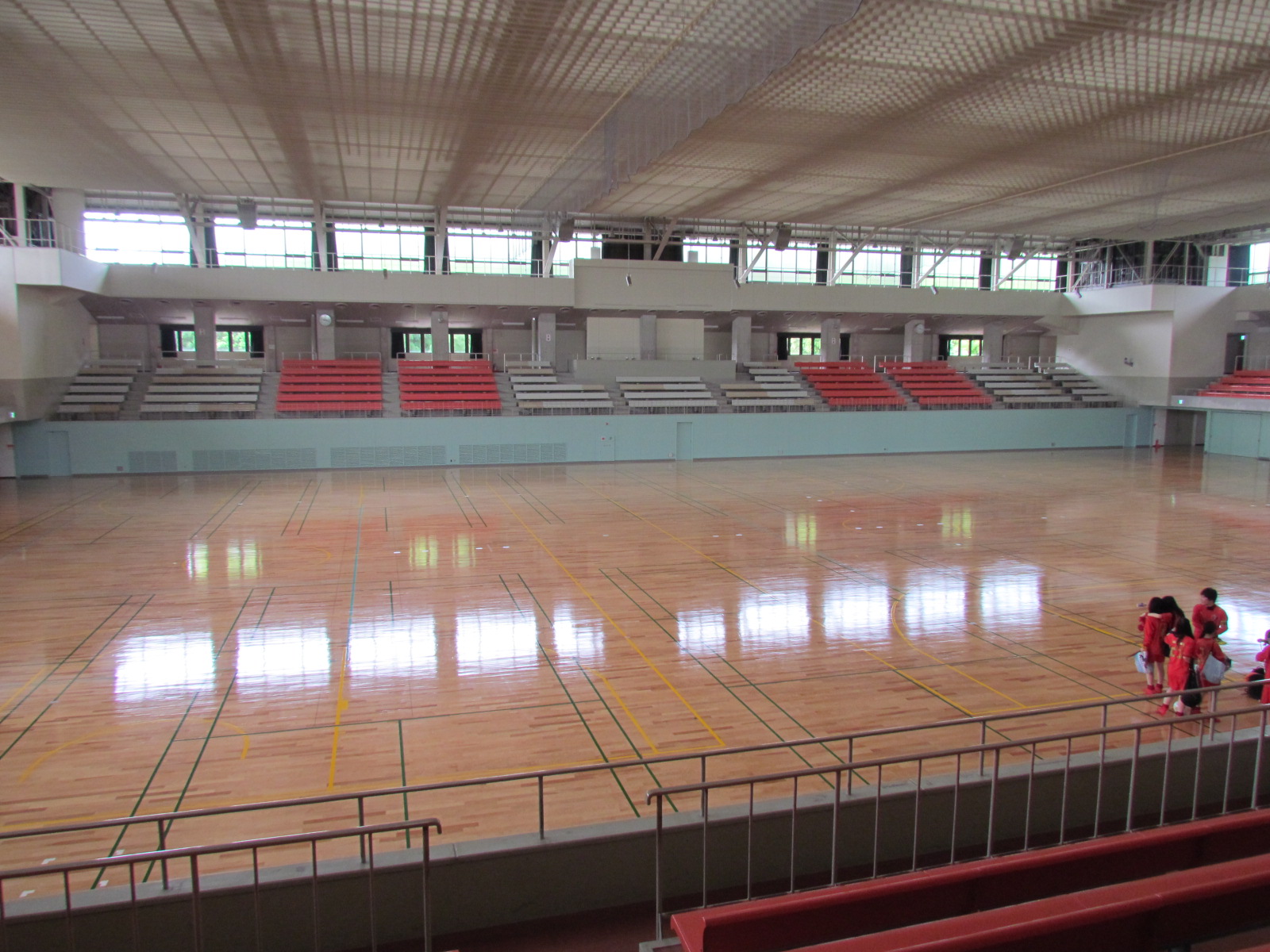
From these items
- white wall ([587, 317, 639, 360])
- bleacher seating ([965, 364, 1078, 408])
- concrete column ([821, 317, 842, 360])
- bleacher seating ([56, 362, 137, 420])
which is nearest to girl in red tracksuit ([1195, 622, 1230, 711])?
white wall ([587, 317, 639, 360])

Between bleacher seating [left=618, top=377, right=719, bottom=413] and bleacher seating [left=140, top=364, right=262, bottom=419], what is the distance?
12.4 meters

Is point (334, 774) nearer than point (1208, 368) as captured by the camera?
Yes

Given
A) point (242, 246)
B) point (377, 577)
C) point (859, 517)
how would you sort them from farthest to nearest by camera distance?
point (242, 246) < point (859, 517) < point (377, 577)

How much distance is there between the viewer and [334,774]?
6.52 metres

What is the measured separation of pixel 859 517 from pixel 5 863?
50.6 ft

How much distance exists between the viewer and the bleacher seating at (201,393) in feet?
84.2

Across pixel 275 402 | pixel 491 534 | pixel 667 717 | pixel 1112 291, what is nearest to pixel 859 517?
pixel 491 534

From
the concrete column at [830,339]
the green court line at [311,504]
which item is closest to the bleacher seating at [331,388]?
the green court line at [311,504]

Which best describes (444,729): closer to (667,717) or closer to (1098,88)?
(667,717)

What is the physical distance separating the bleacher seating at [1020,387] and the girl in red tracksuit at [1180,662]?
27487 millimetres

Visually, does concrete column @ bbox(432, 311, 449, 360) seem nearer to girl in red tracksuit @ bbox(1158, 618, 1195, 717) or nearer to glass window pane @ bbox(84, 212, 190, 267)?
glass window pane @ bbox(84, 212, 190, 267)

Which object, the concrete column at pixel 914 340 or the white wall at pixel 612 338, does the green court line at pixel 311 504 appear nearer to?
the white wall at pixel 612 338

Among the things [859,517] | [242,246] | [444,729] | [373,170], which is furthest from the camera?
[242,246]

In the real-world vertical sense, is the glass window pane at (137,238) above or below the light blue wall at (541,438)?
above
